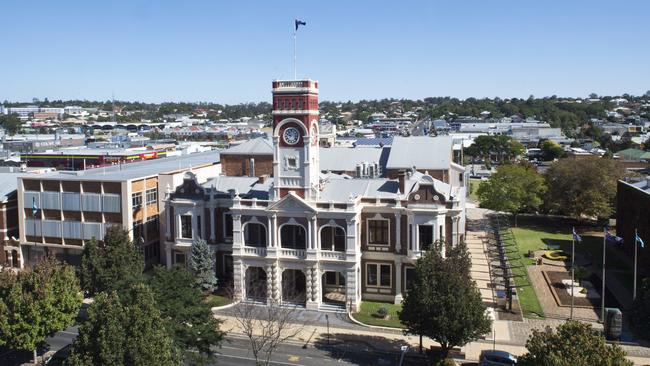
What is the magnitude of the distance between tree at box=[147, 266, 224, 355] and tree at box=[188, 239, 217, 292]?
14.8 meters

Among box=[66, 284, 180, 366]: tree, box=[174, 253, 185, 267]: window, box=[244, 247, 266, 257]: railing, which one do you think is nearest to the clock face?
box=[244, 247, 266, 257]: railing

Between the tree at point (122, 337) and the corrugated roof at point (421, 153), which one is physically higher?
the corrugated roof at point (421, 153)

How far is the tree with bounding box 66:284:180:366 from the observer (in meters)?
30.6

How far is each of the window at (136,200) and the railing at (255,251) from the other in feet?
52.9

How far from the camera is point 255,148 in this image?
7688cm

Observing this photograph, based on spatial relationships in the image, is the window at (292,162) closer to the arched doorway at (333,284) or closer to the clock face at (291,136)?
the clock face at (291,136)

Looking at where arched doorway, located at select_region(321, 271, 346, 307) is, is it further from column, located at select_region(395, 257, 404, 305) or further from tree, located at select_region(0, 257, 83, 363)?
Answer: tree, located at select_region(0, 257, 83, 363)

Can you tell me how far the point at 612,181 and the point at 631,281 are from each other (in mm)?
27092

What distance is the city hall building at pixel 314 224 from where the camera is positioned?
5097 centimetres

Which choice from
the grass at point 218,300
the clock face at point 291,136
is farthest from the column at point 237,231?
the clock face at point 291,136

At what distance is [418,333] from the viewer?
133ft

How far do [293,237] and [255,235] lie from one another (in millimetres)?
3766

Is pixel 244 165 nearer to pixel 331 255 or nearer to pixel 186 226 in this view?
pixel 186 226

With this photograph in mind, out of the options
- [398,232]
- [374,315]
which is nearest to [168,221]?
[374,315]
